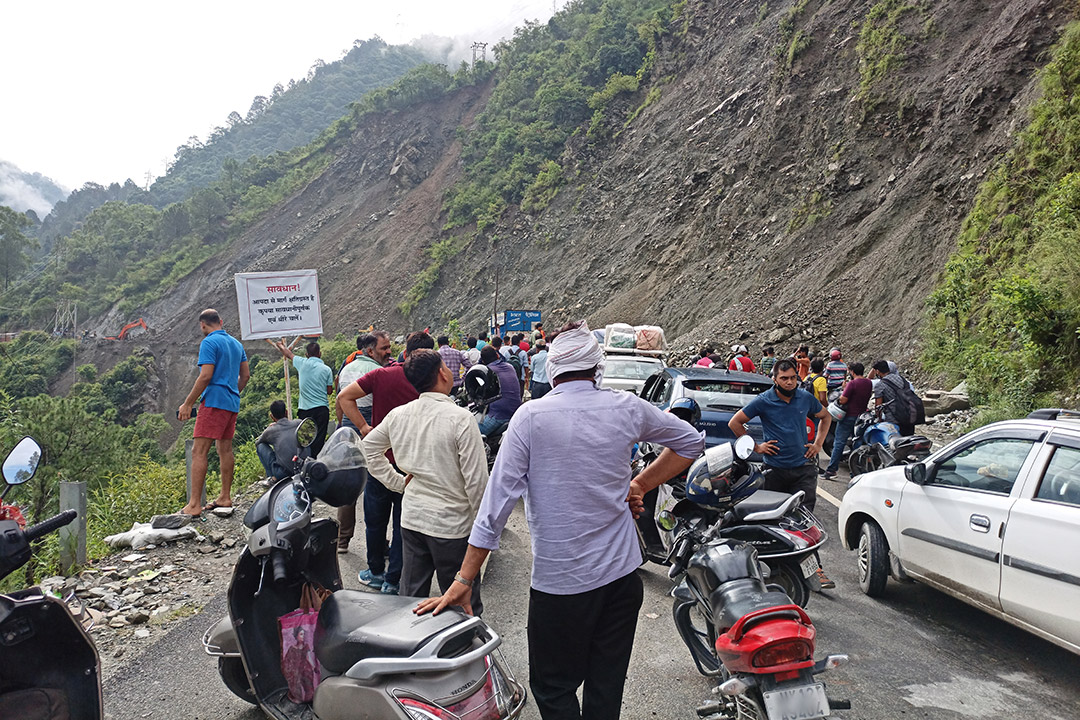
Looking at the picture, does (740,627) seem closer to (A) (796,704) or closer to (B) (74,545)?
(A) (796,704)

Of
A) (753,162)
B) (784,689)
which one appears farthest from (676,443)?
(753,162)

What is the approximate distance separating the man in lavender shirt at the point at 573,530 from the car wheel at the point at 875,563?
3601 mm

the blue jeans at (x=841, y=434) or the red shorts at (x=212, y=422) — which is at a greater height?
the red shorts at (x=212, y=422)

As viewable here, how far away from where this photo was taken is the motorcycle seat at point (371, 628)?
284 centimetres

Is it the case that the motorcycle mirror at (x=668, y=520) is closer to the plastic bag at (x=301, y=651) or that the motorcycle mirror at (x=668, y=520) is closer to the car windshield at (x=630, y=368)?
the plastic bag at (x=301, y=651)

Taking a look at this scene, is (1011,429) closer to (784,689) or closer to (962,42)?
(784,689)

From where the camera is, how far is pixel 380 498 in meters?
5.29

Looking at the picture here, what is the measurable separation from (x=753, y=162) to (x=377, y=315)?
2959cm

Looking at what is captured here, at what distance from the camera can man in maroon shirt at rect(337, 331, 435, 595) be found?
17.4 ft

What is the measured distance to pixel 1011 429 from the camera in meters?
4.75

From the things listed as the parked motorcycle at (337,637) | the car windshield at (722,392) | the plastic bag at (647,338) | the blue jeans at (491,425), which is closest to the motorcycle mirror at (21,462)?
the parked motorcycle at (337,637)

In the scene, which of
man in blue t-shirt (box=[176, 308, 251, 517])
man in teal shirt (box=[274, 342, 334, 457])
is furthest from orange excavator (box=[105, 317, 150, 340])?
man in blue t-shirt (box=[176, 308, 251, 517])

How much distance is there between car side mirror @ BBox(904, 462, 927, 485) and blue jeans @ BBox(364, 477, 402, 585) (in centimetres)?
380

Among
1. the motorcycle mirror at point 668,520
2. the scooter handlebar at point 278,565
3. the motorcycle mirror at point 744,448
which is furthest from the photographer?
the motorcycle mirror at point 668,520
